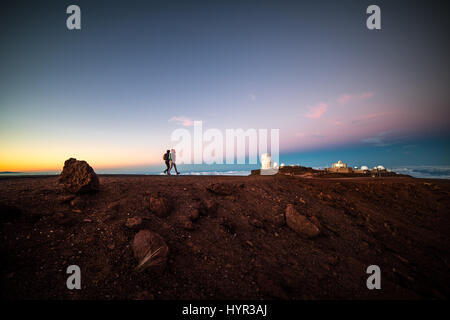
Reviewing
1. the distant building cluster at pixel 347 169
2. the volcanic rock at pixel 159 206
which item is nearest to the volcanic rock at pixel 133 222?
the volcanic rock at pixel 159 206

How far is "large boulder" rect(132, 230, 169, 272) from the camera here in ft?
11.8

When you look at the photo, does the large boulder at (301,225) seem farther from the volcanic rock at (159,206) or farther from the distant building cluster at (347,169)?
the distant building cluster at (347,169)

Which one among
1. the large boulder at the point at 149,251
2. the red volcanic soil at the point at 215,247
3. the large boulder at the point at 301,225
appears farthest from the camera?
the large boulder at the point at 301,225

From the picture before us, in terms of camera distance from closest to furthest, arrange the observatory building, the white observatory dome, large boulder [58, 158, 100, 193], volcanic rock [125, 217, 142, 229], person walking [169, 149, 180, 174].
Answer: volcanic rock [125, 217, 142, 229]
large boulder [58, 158, 100, 193]
person walking [169, 149, 180, 174]
the white observatory dome
the observatory building

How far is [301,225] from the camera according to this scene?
5816mm

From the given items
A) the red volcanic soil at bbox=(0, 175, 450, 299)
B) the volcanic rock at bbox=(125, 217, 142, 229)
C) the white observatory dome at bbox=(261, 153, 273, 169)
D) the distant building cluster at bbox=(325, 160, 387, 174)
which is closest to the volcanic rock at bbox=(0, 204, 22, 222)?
the red volcanic soil at bbox=(0, 175, 450, 299)

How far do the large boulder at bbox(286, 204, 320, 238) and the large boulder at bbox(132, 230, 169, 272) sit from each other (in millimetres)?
4288

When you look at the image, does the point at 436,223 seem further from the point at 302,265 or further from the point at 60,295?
the point at 60,295

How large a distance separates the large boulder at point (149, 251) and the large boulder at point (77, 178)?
9.03ft

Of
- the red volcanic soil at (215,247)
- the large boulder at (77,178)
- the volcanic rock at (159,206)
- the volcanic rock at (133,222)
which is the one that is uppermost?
the large boulder at (77,178)

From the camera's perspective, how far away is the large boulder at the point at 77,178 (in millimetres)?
5215

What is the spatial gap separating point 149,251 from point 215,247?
66.8 inches

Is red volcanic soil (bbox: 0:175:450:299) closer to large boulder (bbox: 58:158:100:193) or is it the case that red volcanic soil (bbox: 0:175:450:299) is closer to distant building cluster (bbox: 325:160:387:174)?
large boulder (bbox: 58:158:100:193)
